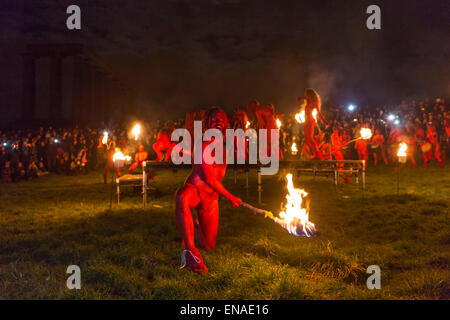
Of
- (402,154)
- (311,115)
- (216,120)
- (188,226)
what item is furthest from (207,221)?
(402,154)

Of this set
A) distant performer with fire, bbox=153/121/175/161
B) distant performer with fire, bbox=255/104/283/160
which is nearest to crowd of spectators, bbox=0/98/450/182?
distant performer with fire, bbox=255/104/283/160

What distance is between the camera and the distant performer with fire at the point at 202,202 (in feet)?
13.5

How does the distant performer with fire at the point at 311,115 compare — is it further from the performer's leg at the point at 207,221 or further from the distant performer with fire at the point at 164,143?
the performer's leg at the point at 207,221

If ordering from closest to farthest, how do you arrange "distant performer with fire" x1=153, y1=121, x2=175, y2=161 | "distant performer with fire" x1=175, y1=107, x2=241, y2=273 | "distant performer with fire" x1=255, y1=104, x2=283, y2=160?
1. "distant performer with fire" x1=175, y1=107, x2=241, y2=273
2. "distant performer with fire" x1=153, y1=121, x2=175, y2=161
3. "distant performer with fire" x1=255, y1=104, x2=283, y2=160

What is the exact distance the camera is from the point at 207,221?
183 inches

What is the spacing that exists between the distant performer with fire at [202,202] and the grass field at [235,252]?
0.22 meters

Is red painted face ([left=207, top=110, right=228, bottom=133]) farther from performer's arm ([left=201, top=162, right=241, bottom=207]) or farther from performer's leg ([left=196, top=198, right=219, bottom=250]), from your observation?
performer's leg ([left=196, top=198, right=219, bottom=250])

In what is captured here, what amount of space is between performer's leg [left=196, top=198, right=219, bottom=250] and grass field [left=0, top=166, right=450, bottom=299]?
0.62 feet

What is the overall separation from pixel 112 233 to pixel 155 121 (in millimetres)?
21658

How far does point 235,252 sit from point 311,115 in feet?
20.2

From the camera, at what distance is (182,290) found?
11.7ft

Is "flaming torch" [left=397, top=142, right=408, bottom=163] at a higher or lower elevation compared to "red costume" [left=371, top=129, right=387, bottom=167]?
lower

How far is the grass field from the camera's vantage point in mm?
3609
